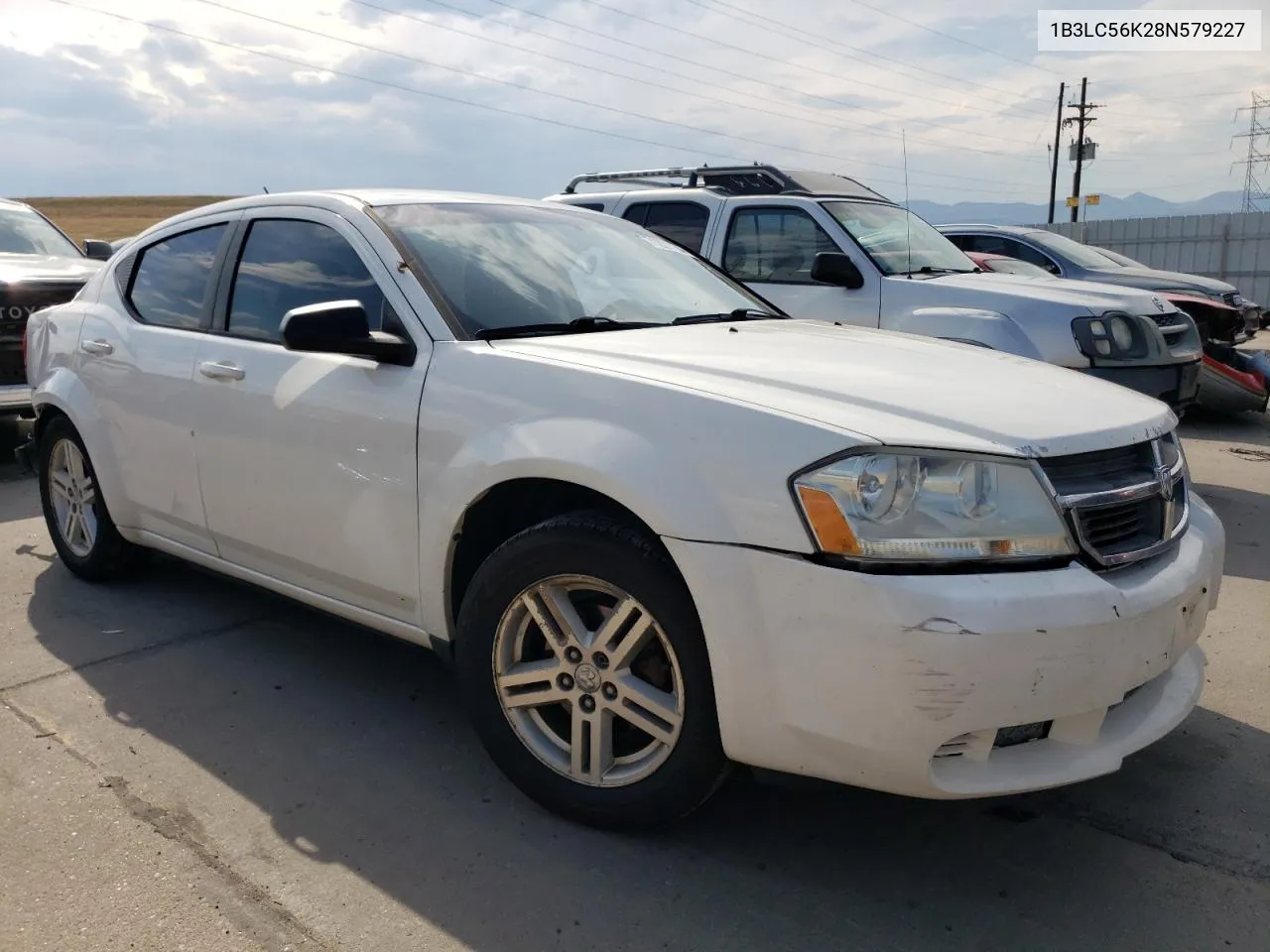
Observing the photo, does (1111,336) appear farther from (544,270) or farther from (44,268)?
(44,268)

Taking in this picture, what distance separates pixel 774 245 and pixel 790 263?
0.18 meters

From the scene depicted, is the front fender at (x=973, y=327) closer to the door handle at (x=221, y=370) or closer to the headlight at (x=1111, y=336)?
the headlight at (x=1111, y=336)

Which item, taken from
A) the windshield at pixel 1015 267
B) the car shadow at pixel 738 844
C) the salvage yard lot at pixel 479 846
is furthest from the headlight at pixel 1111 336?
the windshield at pixel 1015 267

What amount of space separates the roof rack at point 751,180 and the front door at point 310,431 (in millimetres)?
4860

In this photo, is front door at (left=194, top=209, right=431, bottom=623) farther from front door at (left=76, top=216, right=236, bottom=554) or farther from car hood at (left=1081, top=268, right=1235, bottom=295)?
car hood at (left=1081, top=268, right=1235, bottom=295)

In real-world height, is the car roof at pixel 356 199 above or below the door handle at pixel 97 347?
above

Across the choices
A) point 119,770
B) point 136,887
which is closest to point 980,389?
point 136,887

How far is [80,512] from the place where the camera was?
4.80 m

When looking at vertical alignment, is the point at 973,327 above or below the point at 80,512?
above

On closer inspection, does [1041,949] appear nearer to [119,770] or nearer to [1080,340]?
[119,770]

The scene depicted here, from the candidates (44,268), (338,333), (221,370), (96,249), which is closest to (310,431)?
(338,333)

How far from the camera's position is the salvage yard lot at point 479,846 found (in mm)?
2445

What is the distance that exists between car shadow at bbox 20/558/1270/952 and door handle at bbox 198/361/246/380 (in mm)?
1088

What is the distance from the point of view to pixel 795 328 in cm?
364
